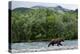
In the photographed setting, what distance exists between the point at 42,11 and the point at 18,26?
1.01 ft

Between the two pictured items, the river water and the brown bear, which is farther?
the brown bear

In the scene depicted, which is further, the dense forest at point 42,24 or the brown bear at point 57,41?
the brown bear at point 57,41

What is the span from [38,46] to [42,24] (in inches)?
9.5

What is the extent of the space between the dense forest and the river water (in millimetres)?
43

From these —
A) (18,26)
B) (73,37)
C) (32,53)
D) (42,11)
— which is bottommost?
(32,53)

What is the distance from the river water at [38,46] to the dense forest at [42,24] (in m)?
0.04

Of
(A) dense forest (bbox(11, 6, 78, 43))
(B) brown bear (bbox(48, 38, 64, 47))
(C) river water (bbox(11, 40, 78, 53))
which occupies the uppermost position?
(A) dense forest (bbox(11, 6, 78, 43))

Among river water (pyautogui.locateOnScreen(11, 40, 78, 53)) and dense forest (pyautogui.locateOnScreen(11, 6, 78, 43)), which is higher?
dense forest (pyautogui.locateOnScreen(11, 6, 78, 43))

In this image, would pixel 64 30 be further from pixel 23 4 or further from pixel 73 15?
pixel 23 4

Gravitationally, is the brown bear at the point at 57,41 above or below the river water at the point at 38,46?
above

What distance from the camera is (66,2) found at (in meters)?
1.84

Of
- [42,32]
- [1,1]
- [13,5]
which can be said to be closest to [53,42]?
[42,32]

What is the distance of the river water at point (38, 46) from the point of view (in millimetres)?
1658

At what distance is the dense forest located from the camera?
1.68 m
